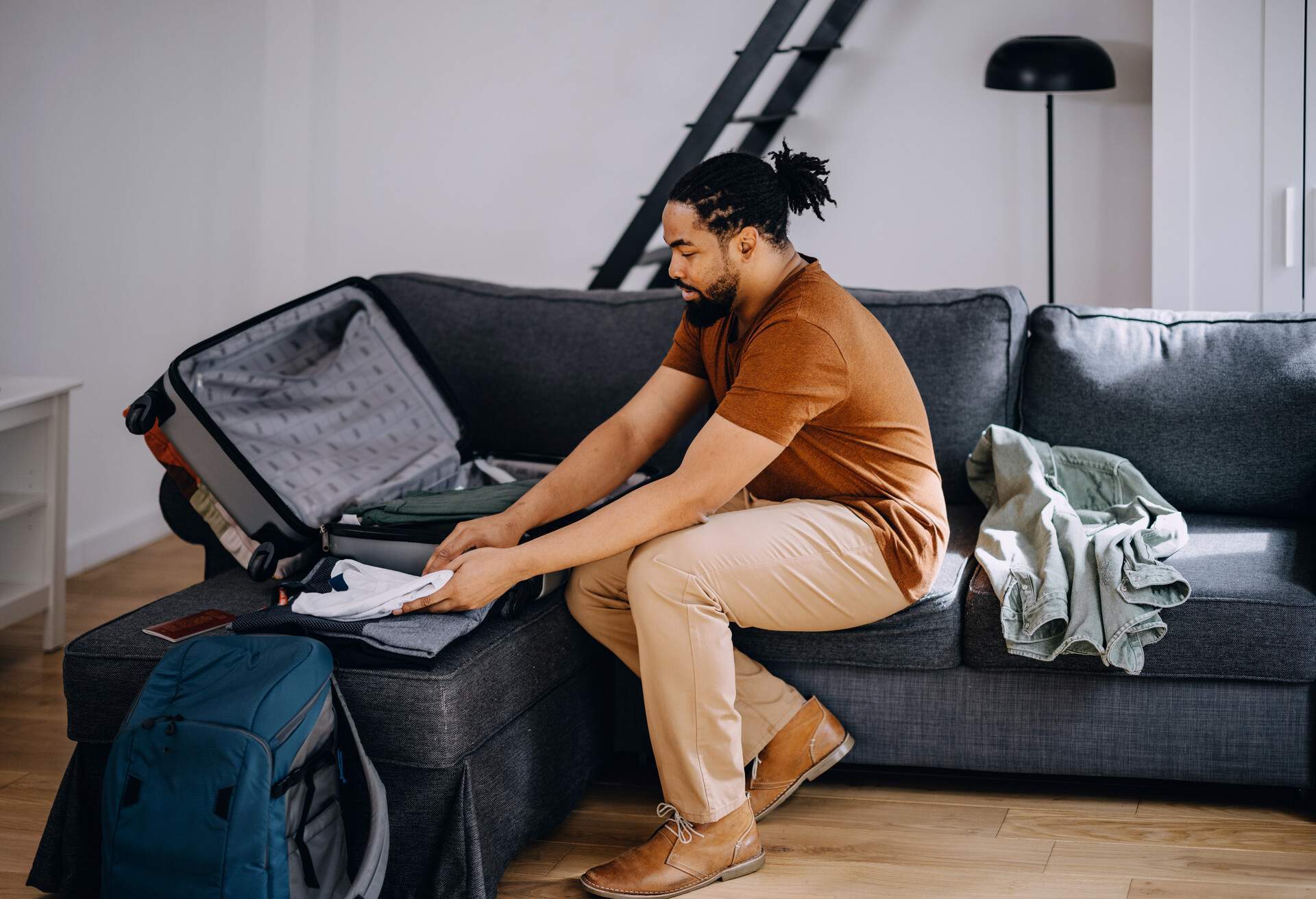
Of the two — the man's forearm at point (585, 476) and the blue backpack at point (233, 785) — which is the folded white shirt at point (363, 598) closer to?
the blue backpack at point (233, 785)

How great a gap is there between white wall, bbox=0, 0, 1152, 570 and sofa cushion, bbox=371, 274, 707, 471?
1299 mm

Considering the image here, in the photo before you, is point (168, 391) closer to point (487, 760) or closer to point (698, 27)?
point (487, 760)

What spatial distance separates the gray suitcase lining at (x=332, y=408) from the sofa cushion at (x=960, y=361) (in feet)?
2.44

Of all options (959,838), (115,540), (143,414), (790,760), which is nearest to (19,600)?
(115,540)

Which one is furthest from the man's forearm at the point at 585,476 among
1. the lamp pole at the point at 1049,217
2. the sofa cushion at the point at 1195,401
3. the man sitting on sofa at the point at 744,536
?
the lamp pole at the point at 1049,217

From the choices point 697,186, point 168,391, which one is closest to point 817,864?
point 697,186

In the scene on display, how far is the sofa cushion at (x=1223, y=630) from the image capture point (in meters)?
Result: 1.94

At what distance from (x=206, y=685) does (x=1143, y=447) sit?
5.55 feet

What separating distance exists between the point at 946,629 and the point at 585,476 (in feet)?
2.08

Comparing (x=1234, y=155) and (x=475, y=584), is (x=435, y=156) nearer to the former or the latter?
(x=1234, y=155)

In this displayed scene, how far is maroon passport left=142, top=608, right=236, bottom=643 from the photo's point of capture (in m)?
1.86

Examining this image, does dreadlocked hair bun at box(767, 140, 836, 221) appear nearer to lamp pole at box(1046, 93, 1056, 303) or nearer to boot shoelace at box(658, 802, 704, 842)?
boot shoelace at box(658, 802, 704, 842)

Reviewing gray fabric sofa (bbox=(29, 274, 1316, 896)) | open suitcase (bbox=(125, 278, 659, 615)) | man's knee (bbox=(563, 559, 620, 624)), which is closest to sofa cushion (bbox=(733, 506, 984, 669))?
gray fabric sofa (bbox=(29, 274, 1316, 896))

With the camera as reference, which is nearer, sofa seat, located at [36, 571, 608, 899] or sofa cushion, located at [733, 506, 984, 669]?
sofa seat, located at [36, 571, 608, 899]
